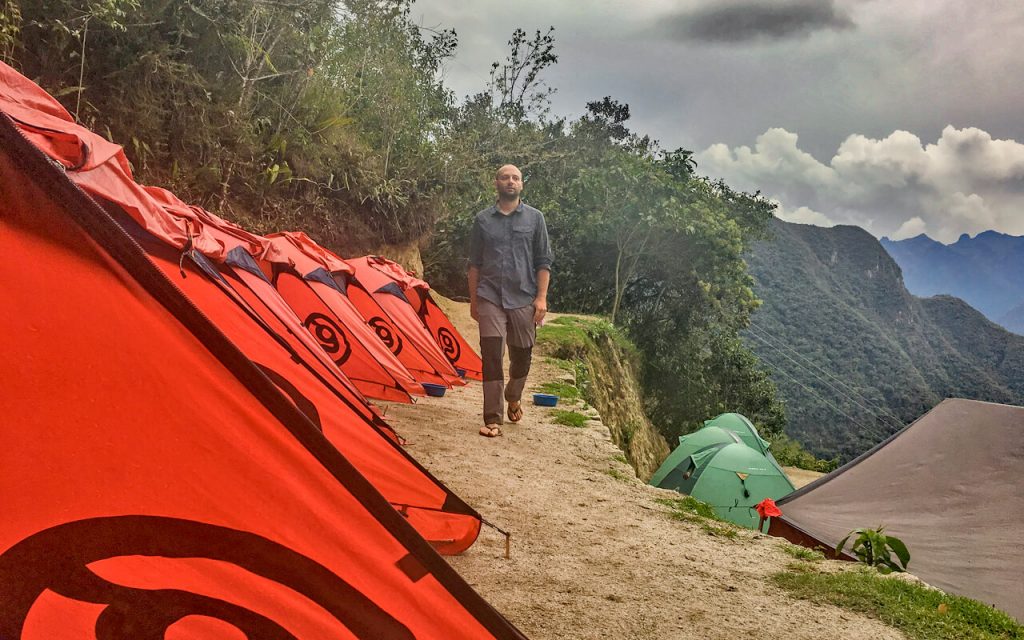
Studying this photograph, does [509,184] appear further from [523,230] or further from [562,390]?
[562,390]

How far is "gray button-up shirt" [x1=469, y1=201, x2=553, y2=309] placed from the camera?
543 centimetres

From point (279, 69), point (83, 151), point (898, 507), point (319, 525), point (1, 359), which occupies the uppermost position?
point (279, 69)

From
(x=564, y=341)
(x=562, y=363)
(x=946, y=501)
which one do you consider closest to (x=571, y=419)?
(x=946, y=501)

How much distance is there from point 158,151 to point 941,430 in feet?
32.8

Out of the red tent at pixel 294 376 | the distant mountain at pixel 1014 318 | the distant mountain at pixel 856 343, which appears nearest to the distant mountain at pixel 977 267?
the distant mountain at pixel 1014 318

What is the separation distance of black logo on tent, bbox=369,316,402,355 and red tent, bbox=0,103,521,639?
5695 mm

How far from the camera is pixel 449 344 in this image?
Answer: 905 cm

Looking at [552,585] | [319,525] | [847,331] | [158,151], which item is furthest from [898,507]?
[847,331]

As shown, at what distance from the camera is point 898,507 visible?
7.96 m

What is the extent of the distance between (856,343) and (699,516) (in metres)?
62.4

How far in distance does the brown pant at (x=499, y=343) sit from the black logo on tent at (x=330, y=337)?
1.20m

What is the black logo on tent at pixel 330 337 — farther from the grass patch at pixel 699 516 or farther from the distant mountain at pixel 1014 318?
the distant mountain at pixel 1014 318

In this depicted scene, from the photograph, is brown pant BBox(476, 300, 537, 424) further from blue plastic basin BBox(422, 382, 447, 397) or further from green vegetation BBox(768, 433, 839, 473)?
green vegetation BBox(768, 433, 839, 473)

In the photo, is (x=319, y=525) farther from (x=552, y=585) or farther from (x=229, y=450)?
(x=552, y=585)
